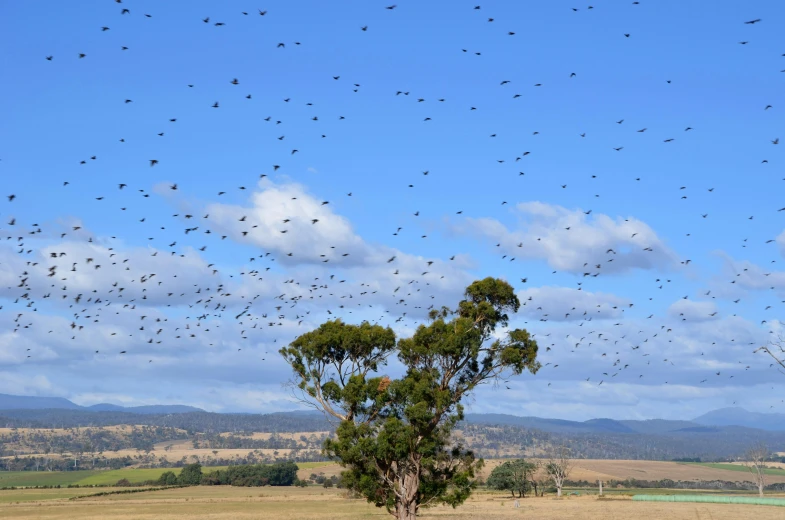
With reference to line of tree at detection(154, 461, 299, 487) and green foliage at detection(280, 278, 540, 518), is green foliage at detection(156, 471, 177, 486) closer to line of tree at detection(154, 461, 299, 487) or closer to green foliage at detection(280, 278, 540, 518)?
line of tree at detection(154, 461, 299, 487)

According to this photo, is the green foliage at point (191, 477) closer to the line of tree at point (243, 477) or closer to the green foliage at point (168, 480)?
the line of tree at point (243, 477)

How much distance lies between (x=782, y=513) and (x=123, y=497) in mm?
99604

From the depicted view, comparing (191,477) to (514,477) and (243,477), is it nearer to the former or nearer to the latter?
(243,477)

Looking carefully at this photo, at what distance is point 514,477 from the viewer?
465ft

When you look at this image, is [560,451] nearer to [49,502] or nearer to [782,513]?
[782,513]

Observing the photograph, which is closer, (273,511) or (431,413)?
(431,413)

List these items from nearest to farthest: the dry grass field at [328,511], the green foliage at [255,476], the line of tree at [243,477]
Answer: the dry grass field at [328,511] < the green foliage at [255,476] < the line of tree at [243,477]

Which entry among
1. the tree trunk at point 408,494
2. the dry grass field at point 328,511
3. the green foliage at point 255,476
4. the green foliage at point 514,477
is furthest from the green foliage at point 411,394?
the green foliage at point 255,476

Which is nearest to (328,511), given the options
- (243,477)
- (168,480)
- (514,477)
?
(514,477)

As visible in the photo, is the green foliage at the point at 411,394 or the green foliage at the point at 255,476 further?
the green foliage at the point at 255,476

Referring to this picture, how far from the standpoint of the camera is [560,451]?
157500 millimetres

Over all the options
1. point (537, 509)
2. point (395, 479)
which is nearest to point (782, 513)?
point (537, 509)

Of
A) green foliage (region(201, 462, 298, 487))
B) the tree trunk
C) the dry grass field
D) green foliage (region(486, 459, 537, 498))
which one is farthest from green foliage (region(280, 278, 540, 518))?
green foliage (region(201, 462, 298, 487))

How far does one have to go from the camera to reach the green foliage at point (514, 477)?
141625 mm
